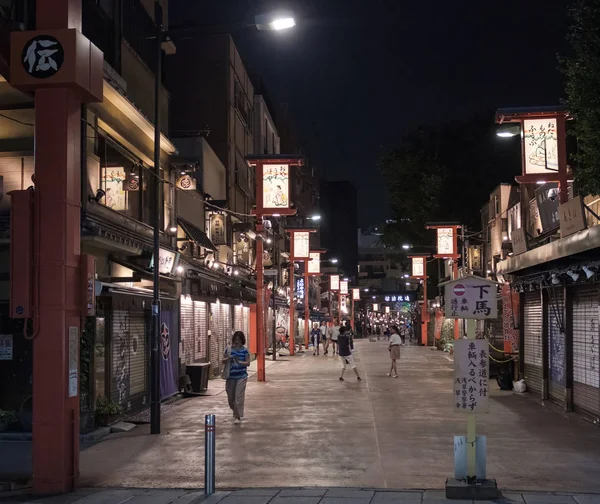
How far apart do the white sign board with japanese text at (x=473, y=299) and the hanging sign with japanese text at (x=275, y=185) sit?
1676 cm

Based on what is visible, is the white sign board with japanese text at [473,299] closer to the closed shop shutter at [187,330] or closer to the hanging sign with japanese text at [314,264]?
the closed shop shutter at [187,330]

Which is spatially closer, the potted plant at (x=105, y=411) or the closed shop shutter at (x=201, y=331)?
the potted plant at (x=105, y=411)

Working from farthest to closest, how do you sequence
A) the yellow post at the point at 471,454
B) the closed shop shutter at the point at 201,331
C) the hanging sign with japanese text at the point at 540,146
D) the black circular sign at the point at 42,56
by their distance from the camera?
the closed shop shutter at the point at 201,331 < the hanging sign with japanese text at the point at 540,146 < the black circular sign at the point at 42,56 < the yellow post at the point at 471,454

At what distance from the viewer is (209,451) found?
9414 millimetres

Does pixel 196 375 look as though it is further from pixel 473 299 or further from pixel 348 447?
pixel 473 299

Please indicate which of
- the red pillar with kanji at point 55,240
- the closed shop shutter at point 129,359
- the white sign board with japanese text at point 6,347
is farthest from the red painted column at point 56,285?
the closed shop shutter at point 129,359

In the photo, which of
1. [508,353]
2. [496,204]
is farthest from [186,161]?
[496,204]

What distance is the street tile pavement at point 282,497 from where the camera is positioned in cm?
891

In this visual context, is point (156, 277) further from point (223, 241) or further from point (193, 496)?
point (223, 241)

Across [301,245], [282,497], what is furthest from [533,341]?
[301,245]

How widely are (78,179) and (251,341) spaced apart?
30464 mm

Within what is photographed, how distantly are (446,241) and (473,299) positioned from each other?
3369cm

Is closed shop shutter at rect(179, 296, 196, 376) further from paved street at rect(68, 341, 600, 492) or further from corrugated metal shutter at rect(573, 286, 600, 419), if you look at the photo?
corrugated metal shutter at rect(573, 286, 600, 419)

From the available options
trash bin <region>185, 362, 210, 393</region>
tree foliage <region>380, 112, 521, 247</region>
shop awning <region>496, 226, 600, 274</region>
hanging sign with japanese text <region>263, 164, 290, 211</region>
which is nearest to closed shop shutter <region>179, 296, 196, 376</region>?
trash bin <region>185, 362, 210, 393</region>
